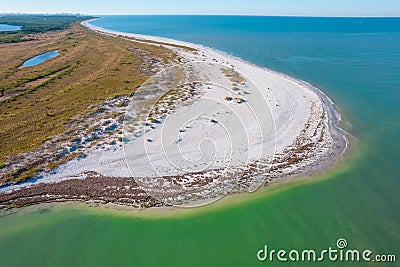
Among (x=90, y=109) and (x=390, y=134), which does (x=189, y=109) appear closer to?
(x=90, y=109)

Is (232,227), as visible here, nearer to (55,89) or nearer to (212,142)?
(212,142)

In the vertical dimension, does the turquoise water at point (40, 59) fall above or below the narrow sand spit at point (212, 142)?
above

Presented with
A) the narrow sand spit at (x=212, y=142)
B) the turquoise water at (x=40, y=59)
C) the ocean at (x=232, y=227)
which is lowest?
the ocean at (x=232, y=227)

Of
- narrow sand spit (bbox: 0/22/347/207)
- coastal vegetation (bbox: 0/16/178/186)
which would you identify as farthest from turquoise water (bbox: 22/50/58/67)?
narrow sand spit (bbox: 0/22/347/207)

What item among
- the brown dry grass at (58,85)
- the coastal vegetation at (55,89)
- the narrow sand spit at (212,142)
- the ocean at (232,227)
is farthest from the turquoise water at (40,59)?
the ocean at (232,227)

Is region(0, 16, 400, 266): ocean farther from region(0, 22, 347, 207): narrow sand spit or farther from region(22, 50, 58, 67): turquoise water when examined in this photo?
region(22, 50, 58, 67): turquoise water

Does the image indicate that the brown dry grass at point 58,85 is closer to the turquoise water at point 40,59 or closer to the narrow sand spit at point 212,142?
the turquoise water at point 40,59

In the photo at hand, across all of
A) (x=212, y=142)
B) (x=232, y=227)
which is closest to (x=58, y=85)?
(x=212, y=142)
